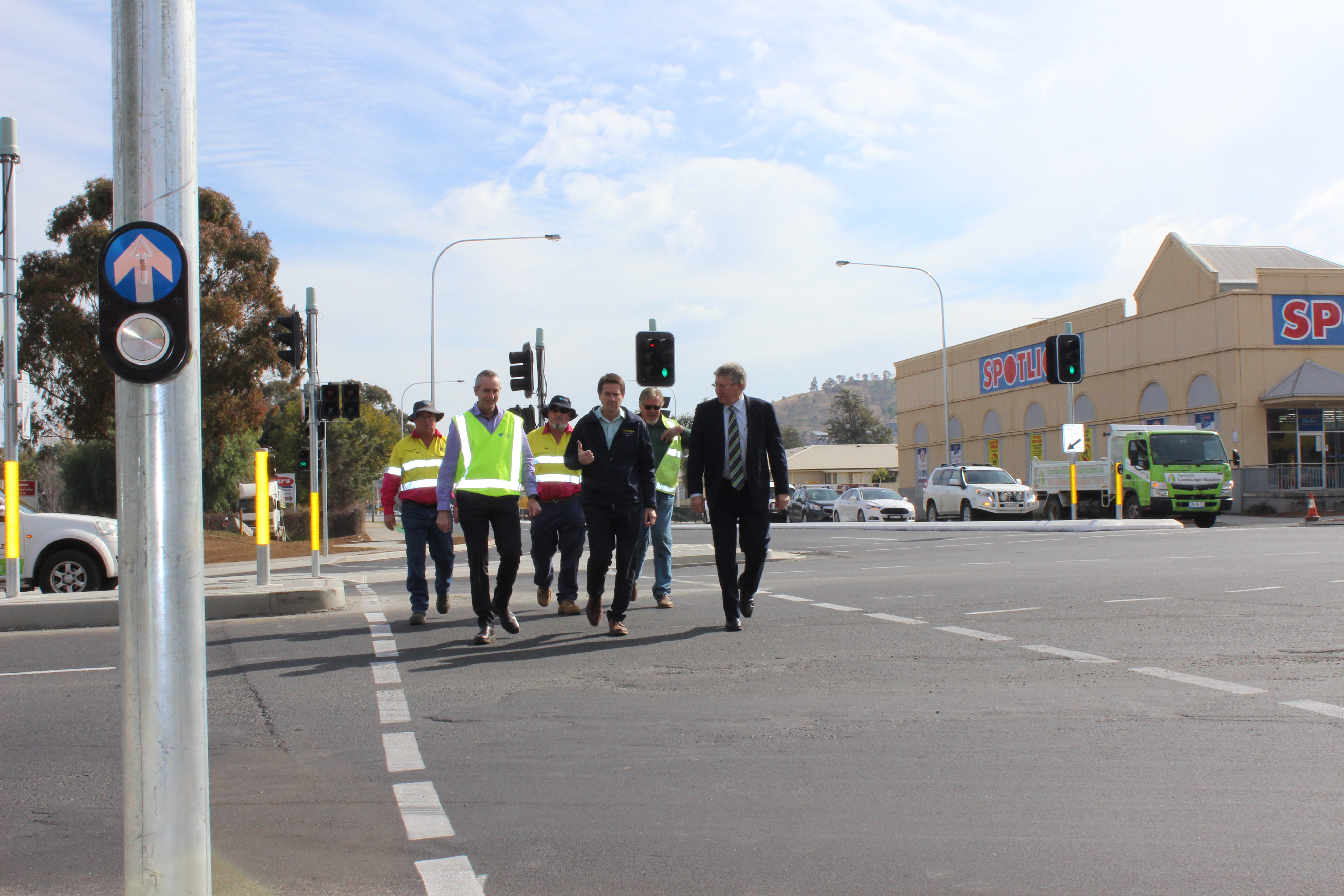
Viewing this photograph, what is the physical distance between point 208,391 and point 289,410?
38076 mm

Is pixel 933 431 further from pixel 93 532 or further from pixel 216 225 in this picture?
pixel 93 532

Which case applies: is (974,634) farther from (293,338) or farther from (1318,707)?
(293,338)

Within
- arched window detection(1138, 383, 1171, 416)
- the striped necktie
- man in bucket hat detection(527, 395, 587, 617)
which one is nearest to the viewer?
the striped necktie

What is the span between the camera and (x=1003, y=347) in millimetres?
52969

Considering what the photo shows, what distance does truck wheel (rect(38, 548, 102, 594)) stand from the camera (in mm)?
12484

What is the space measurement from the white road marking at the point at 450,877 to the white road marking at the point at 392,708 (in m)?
1.99

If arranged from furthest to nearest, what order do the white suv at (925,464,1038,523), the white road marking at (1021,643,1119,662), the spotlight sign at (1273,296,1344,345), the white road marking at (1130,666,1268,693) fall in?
the spotlight sign at (1273,296,1344,345)
the white suv at (925,464,1038,523)
the white road marking at (1021,643,1119,662)
the white road marking at (1130,666,1268,693)

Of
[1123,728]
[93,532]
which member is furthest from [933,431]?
[1123,728]

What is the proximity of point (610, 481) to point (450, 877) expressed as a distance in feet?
16.9

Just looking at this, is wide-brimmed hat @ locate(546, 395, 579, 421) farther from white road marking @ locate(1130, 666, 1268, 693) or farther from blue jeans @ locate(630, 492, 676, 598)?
white road marking @ locate(1130, 666, 1268, 693)

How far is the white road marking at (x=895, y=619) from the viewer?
8.80 meters

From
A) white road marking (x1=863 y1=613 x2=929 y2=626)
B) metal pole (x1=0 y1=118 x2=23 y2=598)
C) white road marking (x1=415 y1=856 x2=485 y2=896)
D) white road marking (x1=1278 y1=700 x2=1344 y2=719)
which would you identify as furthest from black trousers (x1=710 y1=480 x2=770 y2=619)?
metal pole (x1=0 y1=118 x2=23 y2=598)

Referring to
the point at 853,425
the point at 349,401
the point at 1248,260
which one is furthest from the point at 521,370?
the point at 853,425

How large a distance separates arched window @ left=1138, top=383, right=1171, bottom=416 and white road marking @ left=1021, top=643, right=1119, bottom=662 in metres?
37.7
